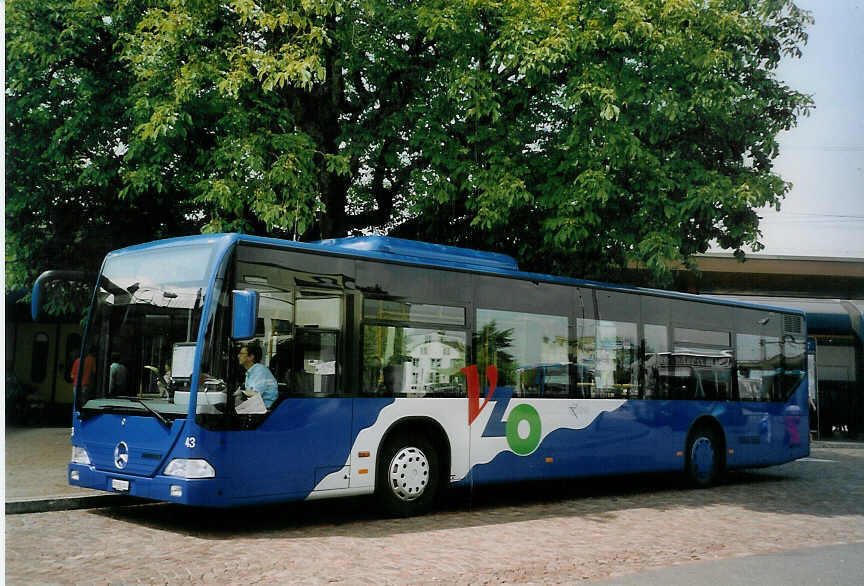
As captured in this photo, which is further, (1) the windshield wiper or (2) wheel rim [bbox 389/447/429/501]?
(2) wheel rim [bbox 389/447/429/501]

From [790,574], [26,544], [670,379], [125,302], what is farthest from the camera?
[670,379]

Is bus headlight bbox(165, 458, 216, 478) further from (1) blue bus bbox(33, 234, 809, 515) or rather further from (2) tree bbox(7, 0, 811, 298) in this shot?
(2) tree bbox(7, 0, 811, 298)

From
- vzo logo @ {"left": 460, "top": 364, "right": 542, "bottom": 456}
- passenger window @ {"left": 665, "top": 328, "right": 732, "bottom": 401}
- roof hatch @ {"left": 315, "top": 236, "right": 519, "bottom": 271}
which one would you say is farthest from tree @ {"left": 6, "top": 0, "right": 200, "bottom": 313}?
passenger window @ {"left": 665, "top": 328, "right": 732, "bottom": 401}

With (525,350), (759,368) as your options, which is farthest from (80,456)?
(759,368)

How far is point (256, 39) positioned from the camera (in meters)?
14.5

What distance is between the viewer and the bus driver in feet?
30.5

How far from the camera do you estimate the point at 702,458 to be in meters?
15.1

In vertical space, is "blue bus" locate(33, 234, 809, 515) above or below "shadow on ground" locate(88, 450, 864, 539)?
above

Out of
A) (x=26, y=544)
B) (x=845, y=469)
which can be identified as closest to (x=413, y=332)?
(x=26, y=544)

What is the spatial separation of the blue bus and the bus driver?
0.02 metres

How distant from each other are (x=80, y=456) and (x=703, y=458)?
9.58 metres

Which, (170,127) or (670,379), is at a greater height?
(170,127)

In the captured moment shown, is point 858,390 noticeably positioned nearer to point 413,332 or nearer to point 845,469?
point 845,469

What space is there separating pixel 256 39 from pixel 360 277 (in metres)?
5.69
